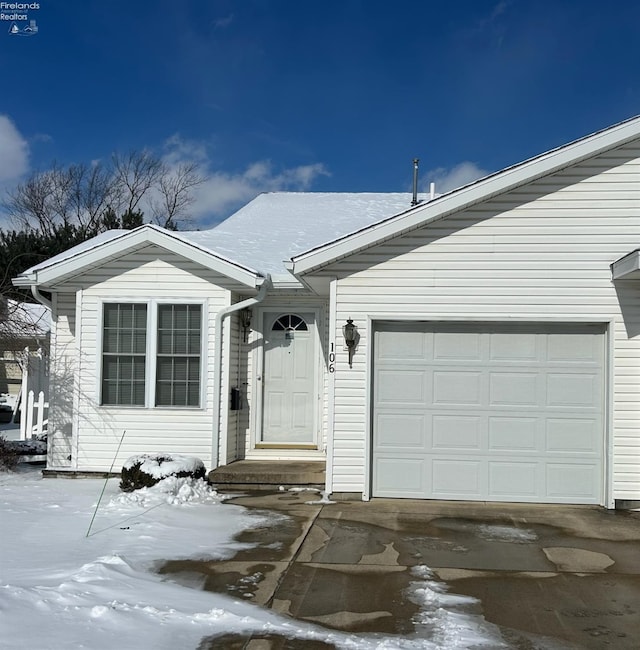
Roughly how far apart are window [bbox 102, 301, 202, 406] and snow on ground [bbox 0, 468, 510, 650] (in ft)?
7.97

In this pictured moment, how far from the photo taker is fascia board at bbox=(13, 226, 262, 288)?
415 inches

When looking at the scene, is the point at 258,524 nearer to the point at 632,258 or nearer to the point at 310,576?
the point at 310,576

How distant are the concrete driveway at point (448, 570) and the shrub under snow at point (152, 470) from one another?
1.17 m

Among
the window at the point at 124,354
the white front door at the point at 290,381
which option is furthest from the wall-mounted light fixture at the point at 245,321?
the window at the point at 124,354

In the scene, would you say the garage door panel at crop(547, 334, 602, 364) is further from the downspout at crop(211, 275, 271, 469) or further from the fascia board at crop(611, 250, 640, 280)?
the downspout at crop(211, 275, 271, 469)

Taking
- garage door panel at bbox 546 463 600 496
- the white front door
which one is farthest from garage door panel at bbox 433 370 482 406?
the white front door

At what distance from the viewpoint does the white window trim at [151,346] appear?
1091cm

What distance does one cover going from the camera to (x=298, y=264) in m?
9.40

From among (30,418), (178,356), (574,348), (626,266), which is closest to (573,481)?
(574,348)

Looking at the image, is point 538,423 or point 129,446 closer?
point 538,423

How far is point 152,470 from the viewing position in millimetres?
9367

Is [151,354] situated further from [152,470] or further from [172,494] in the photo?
[172,494]

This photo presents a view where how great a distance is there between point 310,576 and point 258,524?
1968 millimetres

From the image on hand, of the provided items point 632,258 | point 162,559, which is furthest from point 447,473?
point 162,559
